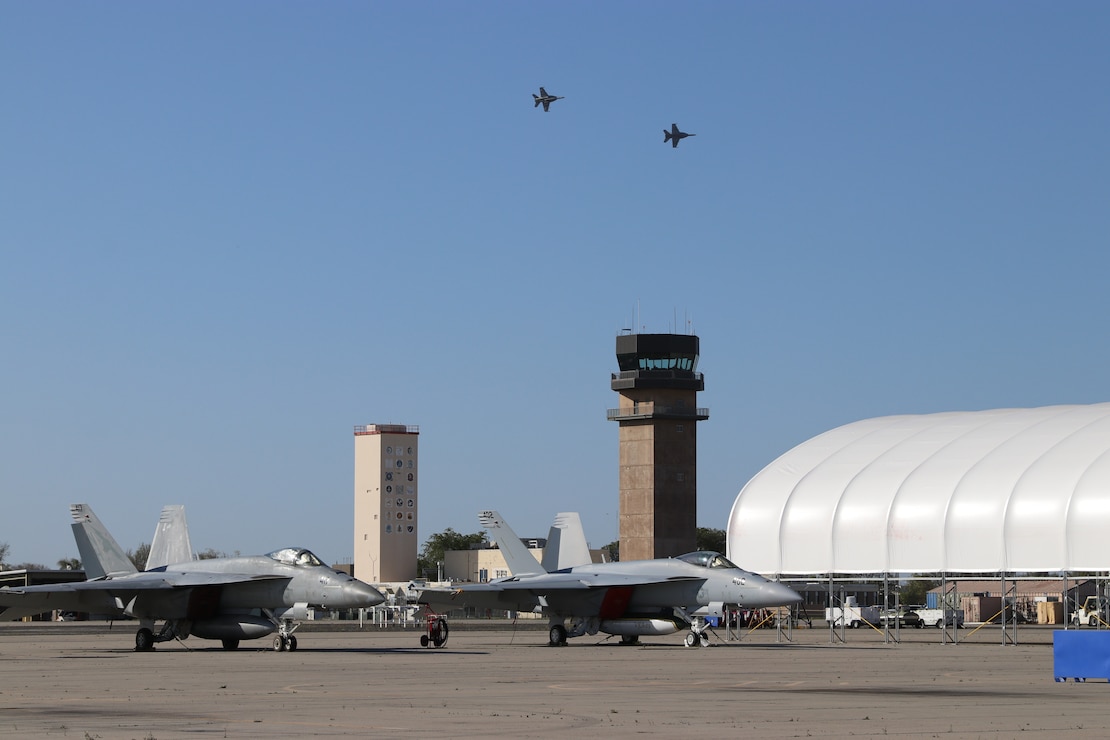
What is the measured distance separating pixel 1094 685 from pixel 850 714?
8.51m

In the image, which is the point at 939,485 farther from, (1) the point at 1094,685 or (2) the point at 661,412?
(2) the point at 661,412

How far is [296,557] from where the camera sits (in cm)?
3847

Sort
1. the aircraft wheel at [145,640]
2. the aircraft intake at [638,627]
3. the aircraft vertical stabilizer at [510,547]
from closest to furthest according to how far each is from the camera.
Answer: the aircraft wheel at [145,640]
the aircraft intake at [638,627]
the aircraft vertical stabilizer at [510,547]

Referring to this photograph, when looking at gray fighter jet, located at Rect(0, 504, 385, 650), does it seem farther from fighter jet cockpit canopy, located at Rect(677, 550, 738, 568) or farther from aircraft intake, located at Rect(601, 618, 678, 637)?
fighter jet cockpit canopy, located at Rect(677, 550, 738, 568)

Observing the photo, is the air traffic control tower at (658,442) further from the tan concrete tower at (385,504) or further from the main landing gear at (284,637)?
the main landing gear at (284,637)

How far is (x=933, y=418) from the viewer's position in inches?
2899

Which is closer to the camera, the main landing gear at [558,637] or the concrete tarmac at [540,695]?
the concrete tarmac at [540,695]

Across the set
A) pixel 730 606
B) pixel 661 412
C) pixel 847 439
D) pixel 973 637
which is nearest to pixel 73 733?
pixel 730 606

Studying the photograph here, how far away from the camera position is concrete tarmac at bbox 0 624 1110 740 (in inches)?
659

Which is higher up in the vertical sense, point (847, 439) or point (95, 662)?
point (847, 439)

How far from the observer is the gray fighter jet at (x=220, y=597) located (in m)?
37.7

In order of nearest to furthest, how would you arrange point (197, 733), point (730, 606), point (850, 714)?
point (197, 733) → point (850, 714) → point (730, 606)

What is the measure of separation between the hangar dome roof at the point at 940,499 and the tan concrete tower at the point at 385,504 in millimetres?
79308

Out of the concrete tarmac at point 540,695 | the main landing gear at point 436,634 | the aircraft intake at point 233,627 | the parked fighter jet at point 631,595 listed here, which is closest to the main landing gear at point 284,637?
the aircraft intake at point 233,627
